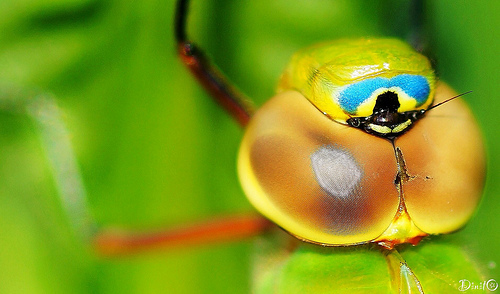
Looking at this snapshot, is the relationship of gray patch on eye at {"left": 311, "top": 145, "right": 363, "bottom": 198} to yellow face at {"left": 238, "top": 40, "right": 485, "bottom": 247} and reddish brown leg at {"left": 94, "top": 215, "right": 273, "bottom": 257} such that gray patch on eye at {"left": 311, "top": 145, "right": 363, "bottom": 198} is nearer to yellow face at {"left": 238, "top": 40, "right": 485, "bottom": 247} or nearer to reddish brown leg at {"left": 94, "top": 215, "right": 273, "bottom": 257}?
yellow face at {"left": 238, "top": 40, "right": 485, "bottom": 247}

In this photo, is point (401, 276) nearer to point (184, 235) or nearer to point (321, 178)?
point (321, 178)

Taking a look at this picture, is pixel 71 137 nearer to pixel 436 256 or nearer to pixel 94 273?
pixel 94 273

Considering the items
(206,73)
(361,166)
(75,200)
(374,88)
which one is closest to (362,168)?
(361,166)

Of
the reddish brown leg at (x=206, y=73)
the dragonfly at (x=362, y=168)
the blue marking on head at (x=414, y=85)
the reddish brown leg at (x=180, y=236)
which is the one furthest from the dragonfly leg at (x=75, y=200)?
the blue marking on head at (x=414, y=85)

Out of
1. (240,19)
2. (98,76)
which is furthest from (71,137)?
(240,19)

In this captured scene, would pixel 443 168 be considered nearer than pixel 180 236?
Yes

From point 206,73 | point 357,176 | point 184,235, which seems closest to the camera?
point 357,176

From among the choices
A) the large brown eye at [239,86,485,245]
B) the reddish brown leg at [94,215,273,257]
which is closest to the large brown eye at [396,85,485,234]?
the large brown eye at [239,86,485,245]
